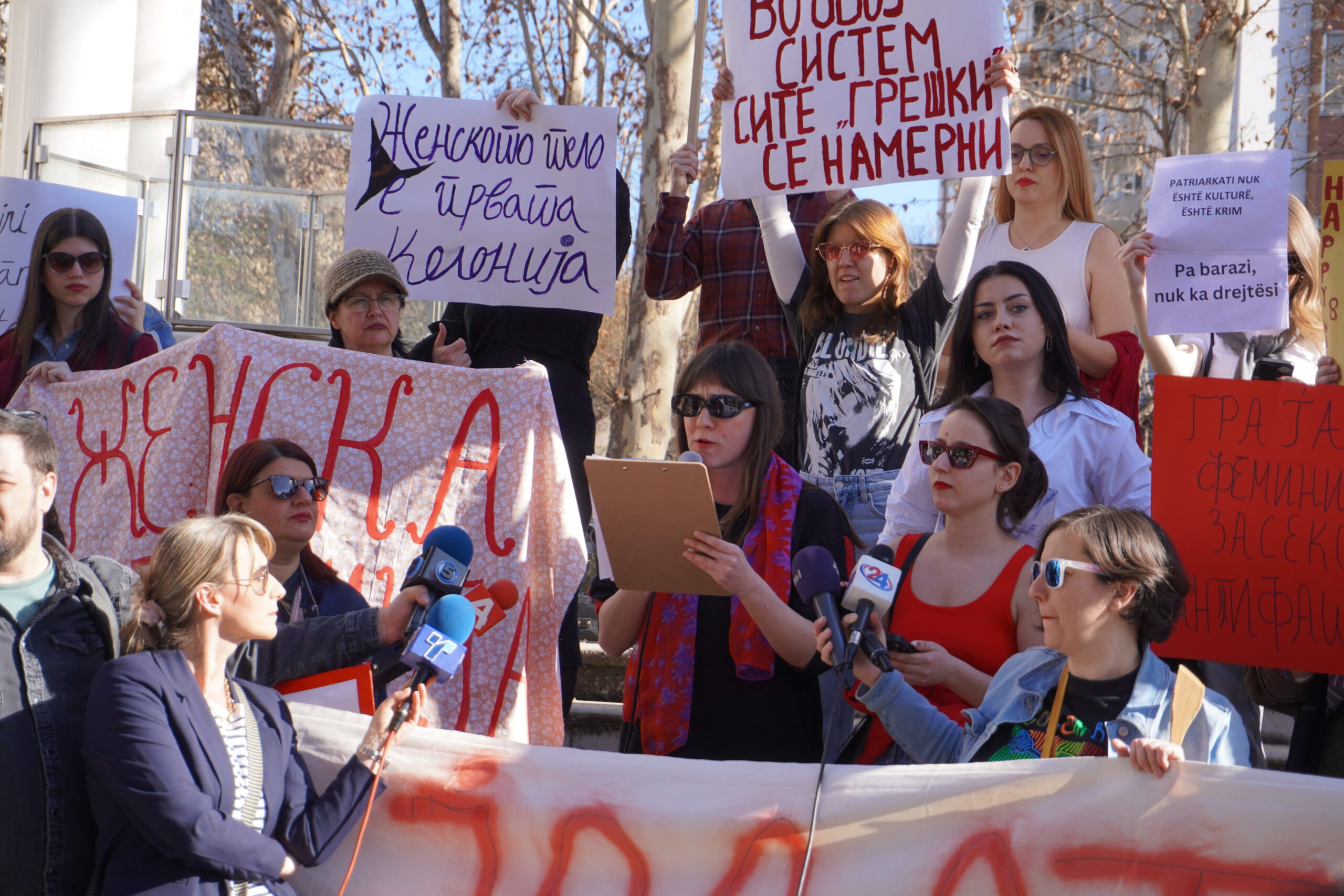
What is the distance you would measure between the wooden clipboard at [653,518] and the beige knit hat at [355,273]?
1510 millimetres

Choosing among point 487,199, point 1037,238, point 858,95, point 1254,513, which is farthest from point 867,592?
point 487,199

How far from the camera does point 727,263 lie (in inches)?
198

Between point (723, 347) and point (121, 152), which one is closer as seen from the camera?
point (723, 347)

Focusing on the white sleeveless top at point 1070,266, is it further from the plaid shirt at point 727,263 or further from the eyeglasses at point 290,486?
the eyeglasses at point 290,486

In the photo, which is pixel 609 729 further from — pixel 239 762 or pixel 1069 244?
pixel 239 762

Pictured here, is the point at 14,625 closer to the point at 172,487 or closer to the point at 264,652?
the point at 264,652

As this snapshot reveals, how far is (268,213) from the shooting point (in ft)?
27.4

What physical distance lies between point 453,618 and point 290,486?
1033mm

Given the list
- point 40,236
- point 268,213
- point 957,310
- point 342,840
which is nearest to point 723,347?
point 957,310

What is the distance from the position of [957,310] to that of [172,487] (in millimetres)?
2271

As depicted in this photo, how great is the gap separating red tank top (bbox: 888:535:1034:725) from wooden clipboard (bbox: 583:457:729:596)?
46cm

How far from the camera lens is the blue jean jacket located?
2.65 metres

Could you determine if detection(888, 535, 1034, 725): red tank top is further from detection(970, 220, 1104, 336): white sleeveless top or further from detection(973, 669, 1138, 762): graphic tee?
detection(970, 220, 1104, 336): white sleeveless top

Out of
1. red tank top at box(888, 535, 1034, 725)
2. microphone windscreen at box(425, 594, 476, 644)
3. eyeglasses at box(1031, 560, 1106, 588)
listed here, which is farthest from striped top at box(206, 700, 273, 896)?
eyeglasses at box(1031, 560, 1106, 588)
